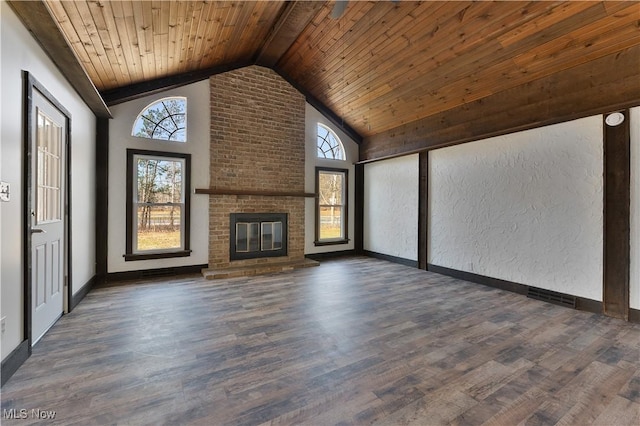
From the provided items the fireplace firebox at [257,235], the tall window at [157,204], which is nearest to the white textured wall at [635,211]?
the fireplace firebox at [257,235]

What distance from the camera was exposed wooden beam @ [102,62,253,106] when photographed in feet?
14.5

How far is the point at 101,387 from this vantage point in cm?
191

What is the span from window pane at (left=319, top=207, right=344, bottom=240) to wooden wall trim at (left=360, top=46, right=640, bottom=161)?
2.11 metres

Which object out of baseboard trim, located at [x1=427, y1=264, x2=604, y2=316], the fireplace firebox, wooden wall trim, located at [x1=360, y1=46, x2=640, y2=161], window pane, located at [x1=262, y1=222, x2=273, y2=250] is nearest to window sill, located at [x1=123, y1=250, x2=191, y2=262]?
the fireplace firebox

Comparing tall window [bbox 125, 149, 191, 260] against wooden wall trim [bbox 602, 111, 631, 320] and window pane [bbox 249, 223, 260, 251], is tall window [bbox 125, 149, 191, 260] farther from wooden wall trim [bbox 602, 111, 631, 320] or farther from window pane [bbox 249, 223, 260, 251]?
wooden wall trim [bbox 602, 111, 631, 320]

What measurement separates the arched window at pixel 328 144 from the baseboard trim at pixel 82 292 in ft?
14.9

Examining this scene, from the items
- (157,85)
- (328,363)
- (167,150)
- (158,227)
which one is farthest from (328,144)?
(328,363)

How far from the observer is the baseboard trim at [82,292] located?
131 inches

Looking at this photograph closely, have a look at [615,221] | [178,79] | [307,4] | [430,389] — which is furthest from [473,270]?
[178,79]

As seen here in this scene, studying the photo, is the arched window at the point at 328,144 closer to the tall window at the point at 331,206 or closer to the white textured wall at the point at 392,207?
the tall window at the point at 331,206

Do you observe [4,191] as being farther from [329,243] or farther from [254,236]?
[329,243]

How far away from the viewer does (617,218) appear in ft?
10.5

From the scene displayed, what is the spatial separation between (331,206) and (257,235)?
1.90m

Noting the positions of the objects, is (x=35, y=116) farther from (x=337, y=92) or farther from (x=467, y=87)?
(x=467, y=87)
